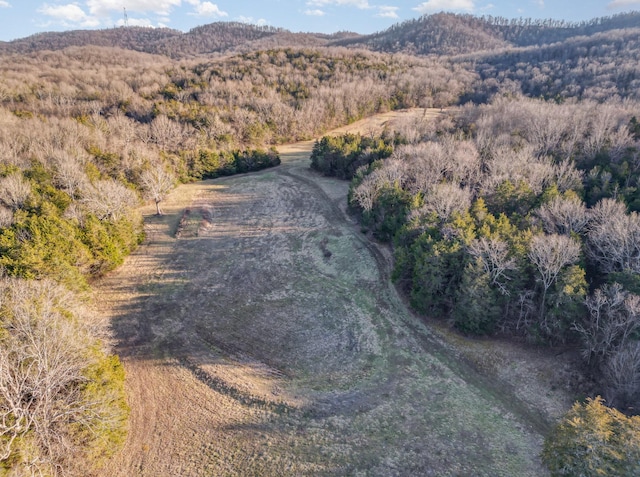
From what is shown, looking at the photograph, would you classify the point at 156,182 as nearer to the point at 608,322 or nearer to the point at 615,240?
the point at 615,240

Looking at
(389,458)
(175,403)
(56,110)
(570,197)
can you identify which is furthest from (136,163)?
(570,197)

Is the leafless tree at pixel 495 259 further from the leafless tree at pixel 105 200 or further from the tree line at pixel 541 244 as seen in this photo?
the leafless tree at pixel 105 200

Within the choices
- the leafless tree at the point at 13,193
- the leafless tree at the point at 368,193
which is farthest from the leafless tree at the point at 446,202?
the leafless tree at the point at 13,193

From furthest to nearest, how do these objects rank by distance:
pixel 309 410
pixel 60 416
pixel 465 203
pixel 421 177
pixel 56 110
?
pixel 56 110 < pixel 421 177 < pixel 465 203 < pixel 309 410 < pixel 60 416

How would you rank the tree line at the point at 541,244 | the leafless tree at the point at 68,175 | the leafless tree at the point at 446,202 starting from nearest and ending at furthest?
the tree line at the point at 541,244 → the leafless tree at the point at 446,202 → the leafless tree at the point at 68,175

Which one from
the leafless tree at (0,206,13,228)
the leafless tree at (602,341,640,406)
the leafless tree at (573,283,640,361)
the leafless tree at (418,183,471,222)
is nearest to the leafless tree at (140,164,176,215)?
the leafless tree at (0,206,13,228)

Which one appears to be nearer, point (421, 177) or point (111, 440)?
point (111, 440)

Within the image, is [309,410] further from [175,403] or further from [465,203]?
[465,203]
